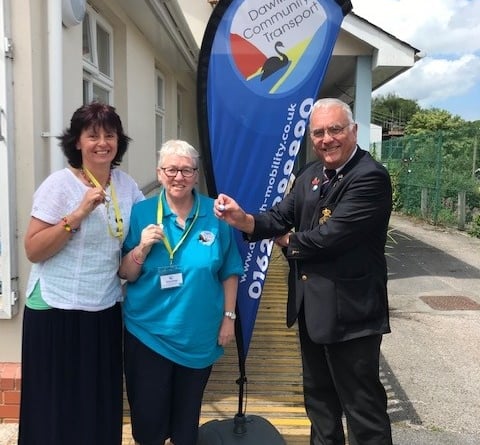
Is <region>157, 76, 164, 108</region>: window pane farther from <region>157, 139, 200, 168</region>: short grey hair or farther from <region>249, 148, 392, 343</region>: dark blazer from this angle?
<region>249, 148, 392, 343</region>: dark blazer

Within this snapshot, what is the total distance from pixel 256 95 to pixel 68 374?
170cm

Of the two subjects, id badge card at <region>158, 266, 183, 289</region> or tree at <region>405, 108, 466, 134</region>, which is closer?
id badge card at <region>158, 266, 183, 289</region>

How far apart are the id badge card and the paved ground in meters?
1.30

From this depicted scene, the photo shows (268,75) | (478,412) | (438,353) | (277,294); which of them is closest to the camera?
(268,75)

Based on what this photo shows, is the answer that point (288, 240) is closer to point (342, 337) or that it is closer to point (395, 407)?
point (342, 337)

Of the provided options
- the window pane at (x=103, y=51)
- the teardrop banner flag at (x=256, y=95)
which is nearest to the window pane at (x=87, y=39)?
the window pane at (x=103, y=51)

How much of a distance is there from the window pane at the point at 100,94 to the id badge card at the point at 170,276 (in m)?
2.41

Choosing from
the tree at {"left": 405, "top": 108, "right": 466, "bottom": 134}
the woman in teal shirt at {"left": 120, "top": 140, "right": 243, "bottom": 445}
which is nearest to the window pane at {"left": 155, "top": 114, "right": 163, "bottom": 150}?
the woman in teal shirt at {"left": 120, "top": 140, "right": 243, "bottom": 445}

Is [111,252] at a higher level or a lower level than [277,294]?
A: higher

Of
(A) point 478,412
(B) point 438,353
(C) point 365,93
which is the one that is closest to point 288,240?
(A) point 478,412

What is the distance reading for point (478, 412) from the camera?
342cm

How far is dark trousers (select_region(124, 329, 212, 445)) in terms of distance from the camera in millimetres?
2252

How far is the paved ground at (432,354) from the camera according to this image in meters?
3.23

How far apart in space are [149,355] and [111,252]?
1.64 ft
